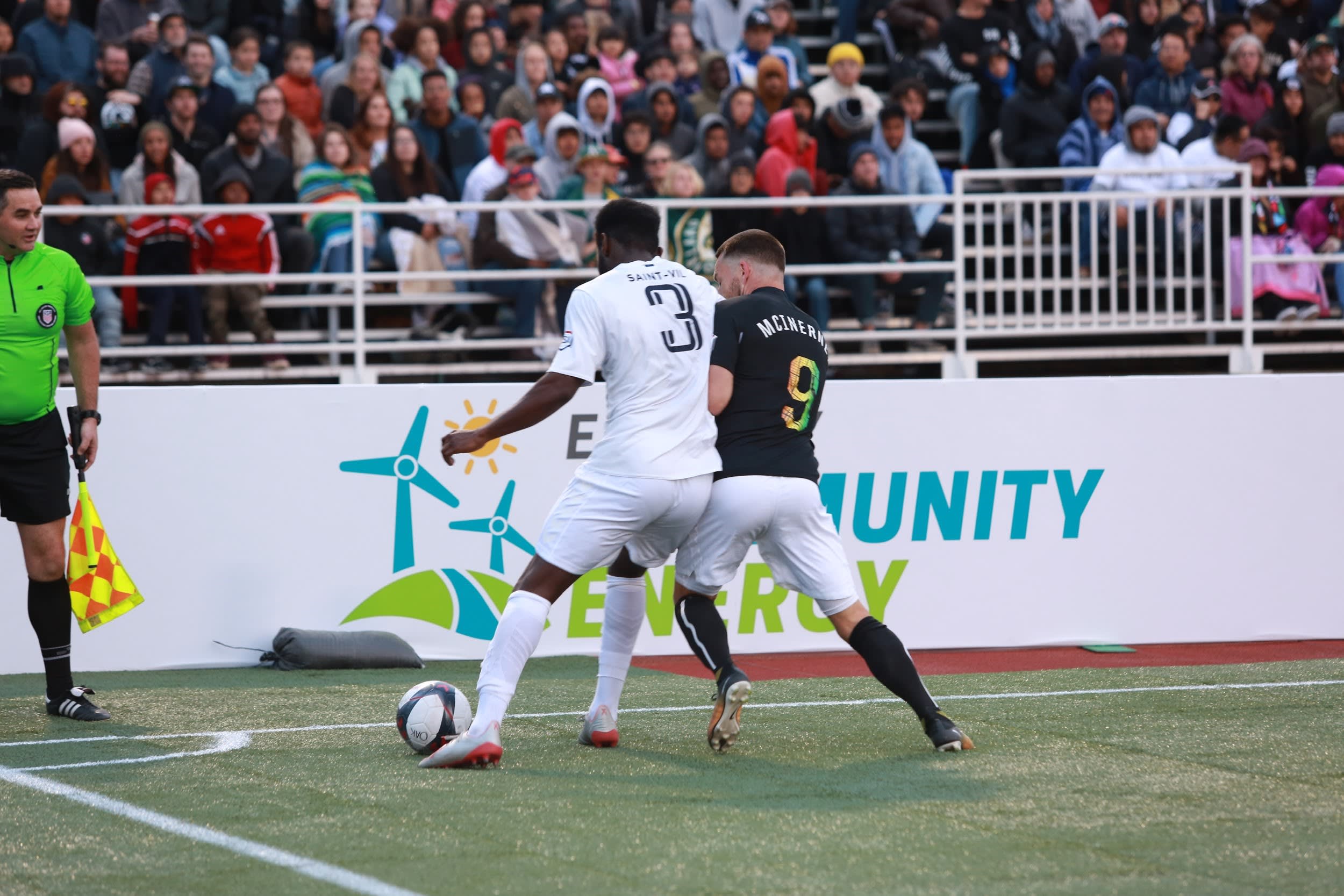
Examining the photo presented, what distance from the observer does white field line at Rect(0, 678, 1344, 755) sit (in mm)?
7191

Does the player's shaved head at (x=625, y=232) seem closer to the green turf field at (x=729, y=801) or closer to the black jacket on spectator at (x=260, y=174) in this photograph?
the green turf field at (x=729, y=801)

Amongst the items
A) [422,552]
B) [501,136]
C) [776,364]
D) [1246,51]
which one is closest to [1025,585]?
[422,552]

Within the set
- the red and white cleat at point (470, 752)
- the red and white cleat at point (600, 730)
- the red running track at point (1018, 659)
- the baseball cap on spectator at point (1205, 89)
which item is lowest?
the red running track at point (1018, 659)

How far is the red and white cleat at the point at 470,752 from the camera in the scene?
6.17m

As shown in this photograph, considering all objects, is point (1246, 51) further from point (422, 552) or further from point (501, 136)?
point (422, 552)

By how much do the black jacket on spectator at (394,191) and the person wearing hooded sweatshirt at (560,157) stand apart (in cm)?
78

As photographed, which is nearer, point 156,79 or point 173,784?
point 173,784

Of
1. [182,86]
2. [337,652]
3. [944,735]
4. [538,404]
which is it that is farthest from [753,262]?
[182,86]

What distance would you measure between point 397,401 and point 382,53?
5.50 meters

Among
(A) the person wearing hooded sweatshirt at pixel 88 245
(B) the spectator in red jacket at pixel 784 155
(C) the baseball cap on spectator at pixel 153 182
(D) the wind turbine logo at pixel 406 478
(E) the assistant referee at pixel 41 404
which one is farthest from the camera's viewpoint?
(B) the spectator in red jacket at pixel 784 155

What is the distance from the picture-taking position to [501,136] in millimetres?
12977

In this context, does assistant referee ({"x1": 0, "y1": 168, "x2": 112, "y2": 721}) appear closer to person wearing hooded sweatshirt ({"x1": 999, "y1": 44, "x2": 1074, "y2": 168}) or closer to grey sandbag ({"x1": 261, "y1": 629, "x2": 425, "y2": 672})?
grey sandbag ({"x1": 261, "y1": 629, "x2": 425, "y2": 672})

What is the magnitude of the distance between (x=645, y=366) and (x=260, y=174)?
690 centimetres

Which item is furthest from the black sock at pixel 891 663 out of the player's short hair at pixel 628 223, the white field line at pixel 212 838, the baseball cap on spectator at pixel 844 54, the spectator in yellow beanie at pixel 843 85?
the baseball cap on spectator at pixel 844 54
